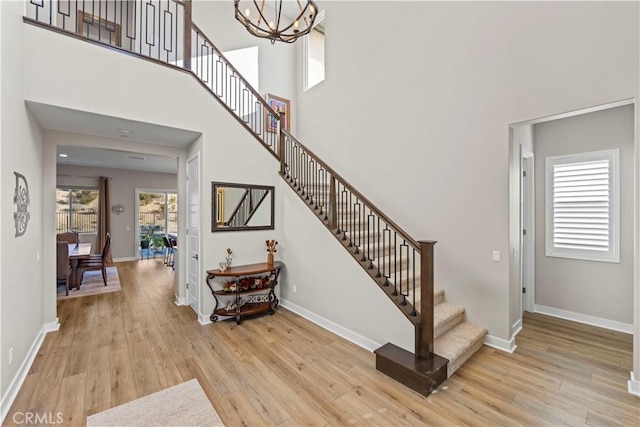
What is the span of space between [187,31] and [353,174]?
3.22 m

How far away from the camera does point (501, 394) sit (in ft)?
7.96

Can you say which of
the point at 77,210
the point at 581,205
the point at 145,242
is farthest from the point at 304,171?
the point at 77,210

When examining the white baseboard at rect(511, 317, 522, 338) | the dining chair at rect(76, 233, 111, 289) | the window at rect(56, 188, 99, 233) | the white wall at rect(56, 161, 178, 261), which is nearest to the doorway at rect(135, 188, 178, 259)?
the white wall at rect(56, 161, 178, 261)

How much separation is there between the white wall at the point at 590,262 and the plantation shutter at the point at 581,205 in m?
0.15

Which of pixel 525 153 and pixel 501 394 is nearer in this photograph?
pixel 501 394

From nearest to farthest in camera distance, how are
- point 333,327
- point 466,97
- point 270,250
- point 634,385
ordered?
point 634,385 < point 466,97 < point 333,327 < point 270,250

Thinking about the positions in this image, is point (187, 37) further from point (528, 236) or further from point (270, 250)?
point (528, 236)

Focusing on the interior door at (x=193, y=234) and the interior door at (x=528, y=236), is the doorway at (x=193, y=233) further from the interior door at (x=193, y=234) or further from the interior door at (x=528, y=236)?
the interior door at (x=528, y=236)

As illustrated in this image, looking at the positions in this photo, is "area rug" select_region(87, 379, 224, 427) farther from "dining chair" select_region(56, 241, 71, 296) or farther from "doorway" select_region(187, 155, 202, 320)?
"dining chair" select_region(56, 241, 71, 296)

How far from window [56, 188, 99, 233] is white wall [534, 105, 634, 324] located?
11284 mm

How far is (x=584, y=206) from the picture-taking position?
3768 mm

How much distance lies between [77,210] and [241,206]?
7.72 metres

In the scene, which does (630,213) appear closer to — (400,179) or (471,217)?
(471,217)

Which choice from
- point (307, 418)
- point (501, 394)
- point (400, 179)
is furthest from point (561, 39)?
point (307, 418)
